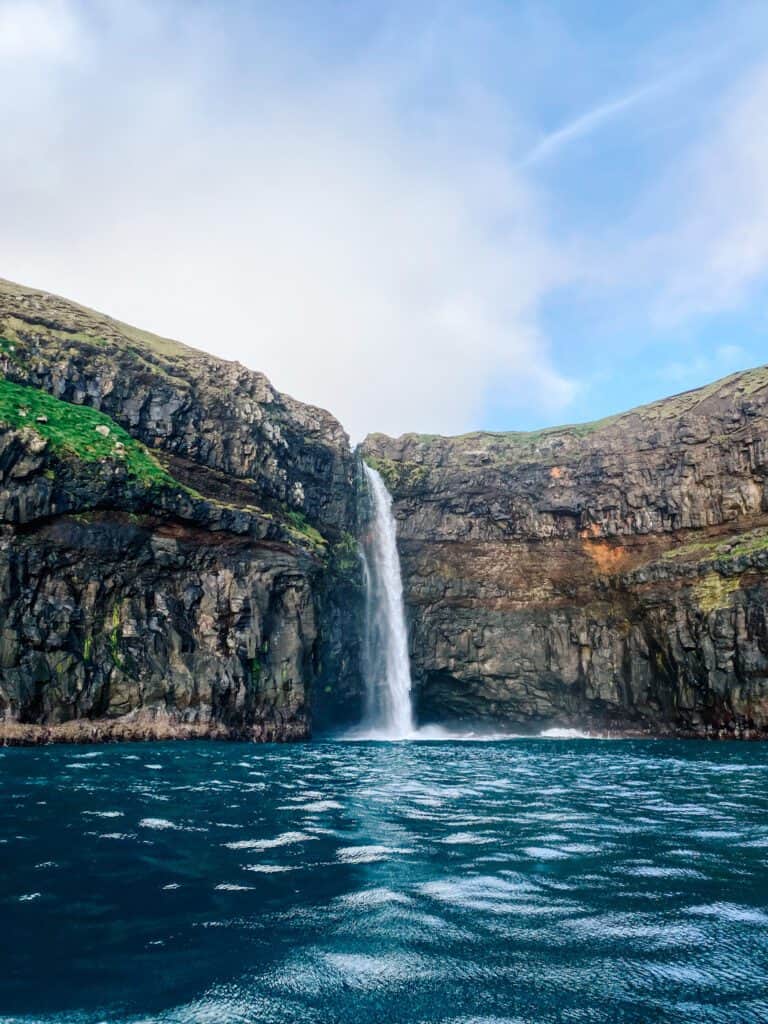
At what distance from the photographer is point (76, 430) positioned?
160ft

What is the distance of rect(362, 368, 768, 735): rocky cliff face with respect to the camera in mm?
59844

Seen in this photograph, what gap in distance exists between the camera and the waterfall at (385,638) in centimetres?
6931

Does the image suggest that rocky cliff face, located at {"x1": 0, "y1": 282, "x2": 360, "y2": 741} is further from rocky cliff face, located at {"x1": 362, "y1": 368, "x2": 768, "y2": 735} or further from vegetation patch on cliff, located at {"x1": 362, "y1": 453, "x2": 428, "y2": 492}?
rocky cliff face, located at {"x1": 362, "y1": 368, "x2": 768, "y2": 735}

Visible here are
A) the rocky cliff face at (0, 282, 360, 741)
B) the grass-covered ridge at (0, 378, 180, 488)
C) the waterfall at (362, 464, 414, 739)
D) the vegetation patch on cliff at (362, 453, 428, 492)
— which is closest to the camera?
the rocky cliff face at (0, 282, 360, 741)

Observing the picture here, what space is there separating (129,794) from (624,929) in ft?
46.9

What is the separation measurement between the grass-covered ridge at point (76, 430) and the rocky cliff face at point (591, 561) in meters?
34.0

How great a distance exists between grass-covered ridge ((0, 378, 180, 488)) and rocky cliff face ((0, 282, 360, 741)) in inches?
5.9

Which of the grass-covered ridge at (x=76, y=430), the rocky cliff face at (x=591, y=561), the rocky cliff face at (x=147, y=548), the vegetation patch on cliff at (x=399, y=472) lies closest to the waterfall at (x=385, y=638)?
the rocky cliff face at (x=591, y=561)

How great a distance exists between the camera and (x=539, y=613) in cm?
7325

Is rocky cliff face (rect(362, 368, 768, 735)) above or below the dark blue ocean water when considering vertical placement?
above

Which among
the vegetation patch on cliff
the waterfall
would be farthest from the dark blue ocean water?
the vegetation patch on cliff

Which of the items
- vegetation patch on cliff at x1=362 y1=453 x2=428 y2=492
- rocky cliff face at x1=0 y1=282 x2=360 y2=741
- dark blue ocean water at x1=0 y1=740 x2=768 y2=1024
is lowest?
dark blue ocean water at x1=0 y1=740 x2=768 y2=1024

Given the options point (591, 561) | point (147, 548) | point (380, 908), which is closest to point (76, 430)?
point (147, 548)

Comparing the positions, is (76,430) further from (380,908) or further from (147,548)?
(380,908)
